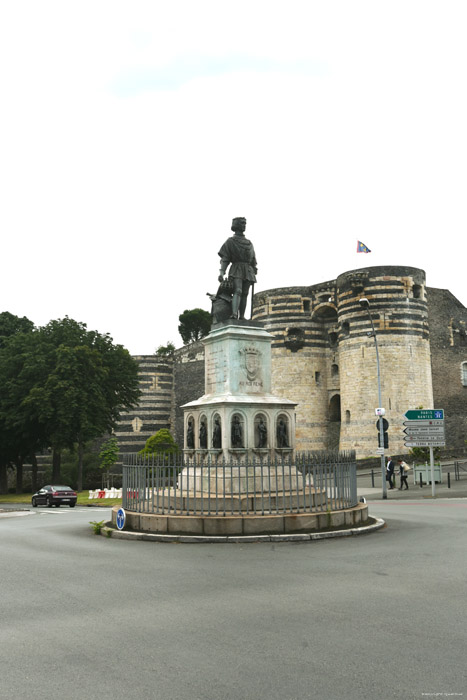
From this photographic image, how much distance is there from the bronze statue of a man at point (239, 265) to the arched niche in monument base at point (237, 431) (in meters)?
2.59

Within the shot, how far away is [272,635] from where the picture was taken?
532cm

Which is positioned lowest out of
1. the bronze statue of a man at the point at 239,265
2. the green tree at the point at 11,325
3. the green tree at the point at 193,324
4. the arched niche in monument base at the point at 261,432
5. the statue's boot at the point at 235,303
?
the arched niche in monument base at the point at 261,432

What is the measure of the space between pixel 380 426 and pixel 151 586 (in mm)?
18090

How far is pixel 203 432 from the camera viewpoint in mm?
13406

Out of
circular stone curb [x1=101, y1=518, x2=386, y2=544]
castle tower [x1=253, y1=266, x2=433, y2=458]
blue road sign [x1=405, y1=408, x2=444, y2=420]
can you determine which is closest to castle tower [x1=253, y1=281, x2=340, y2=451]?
castle tower [x1=253, y1=266, x2=433, y2=458]

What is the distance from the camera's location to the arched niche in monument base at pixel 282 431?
13156mm

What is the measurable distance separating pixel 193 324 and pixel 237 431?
242 feet

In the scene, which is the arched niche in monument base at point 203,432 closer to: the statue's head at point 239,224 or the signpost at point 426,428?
the statue's head at point 239,224

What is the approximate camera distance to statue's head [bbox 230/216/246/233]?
14.6 m

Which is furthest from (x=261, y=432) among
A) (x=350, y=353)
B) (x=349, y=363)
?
(x=350, y=353)

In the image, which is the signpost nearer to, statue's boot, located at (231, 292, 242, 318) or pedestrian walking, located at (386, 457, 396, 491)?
pedestrian walking, located at (386, 457, 396, 491)

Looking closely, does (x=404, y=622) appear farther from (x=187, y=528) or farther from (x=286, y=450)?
(x=286, y=450)

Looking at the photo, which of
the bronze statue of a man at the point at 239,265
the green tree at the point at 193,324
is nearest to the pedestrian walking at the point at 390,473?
the bronze statue of a man at the point at 239,265

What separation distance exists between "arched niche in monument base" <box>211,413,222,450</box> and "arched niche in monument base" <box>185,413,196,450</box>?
3.43 feet
